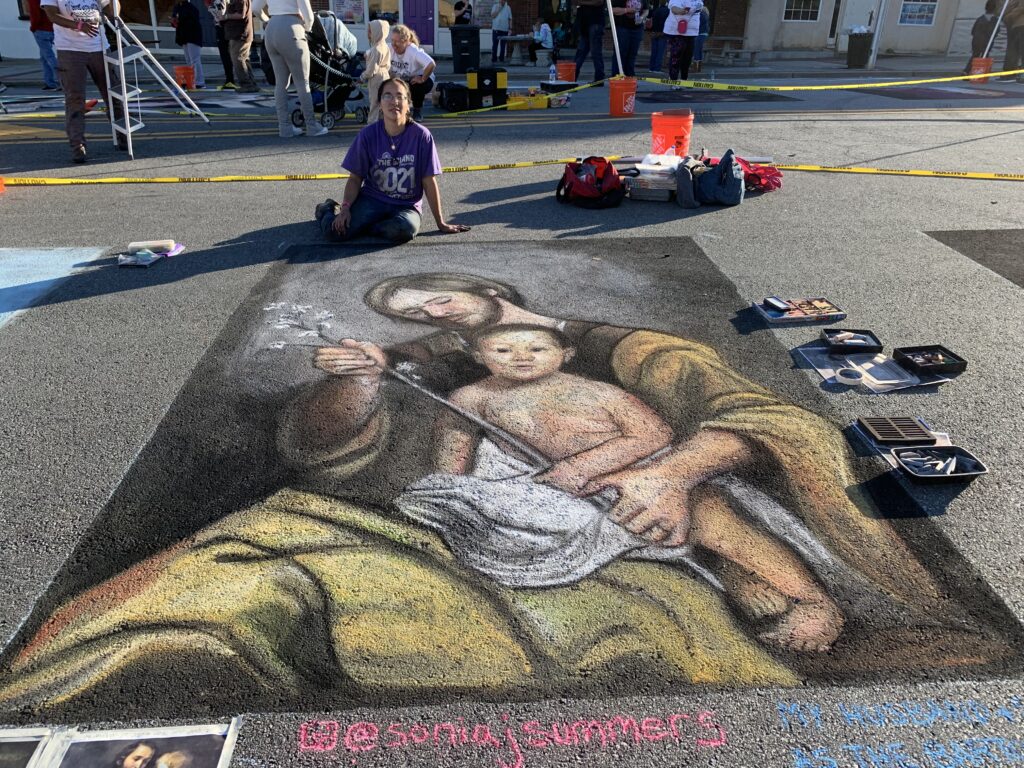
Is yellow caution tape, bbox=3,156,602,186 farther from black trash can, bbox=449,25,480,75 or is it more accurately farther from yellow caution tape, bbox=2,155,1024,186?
black trash can, bbox=449,25,480,75

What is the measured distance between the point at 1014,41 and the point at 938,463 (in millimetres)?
18163

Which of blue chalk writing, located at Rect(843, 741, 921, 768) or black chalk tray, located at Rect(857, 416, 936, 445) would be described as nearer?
blue chalk writing, located at Rect(843, 741, 921, 768)

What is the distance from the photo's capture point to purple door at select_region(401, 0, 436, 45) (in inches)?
827

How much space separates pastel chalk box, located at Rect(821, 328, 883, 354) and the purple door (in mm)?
19998

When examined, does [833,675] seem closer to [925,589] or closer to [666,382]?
[925,589]

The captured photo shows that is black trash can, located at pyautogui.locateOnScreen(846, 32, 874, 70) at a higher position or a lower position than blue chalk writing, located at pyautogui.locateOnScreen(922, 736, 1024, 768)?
higher

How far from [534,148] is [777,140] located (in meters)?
3.22

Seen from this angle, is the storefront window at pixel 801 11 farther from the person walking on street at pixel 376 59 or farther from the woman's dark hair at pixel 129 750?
the woman's dark hair at pixel 129 750

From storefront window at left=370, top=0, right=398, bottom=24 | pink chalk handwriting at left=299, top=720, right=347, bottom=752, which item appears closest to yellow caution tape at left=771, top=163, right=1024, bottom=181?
pink chalk handwriting at left=299, top=720, right=347, bottom=752

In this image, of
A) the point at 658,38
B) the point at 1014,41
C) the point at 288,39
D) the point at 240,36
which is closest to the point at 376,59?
the point at 288,39

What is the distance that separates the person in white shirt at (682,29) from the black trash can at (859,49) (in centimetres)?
703

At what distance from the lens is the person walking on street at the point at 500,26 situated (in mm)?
20219

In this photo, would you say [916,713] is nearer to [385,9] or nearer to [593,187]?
[593,187]

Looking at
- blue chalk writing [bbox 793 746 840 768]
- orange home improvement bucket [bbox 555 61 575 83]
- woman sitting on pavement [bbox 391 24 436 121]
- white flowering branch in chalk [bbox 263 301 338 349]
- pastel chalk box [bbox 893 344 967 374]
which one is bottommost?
blue chalk writing [bbox 793 746 840 768]
